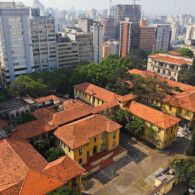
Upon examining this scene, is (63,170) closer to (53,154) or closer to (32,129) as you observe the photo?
(53,154)

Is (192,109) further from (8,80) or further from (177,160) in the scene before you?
(8,80)

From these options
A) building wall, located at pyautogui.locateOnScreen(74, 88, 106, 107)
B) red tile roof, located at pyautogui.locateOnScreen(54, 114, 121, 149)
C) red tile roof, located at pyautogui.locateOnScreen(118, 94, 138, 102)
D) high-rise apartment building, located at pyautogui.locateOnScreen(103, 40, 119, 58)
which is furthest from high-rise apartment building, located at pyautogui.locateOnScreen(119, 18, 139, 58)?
red tile roof, located at pyautogui.locateOnScreen(54, 114, 121, 149)

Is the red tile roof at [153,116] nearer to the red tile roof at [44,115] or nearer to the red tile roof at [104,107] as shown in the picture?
the red tile roof at [104,107]

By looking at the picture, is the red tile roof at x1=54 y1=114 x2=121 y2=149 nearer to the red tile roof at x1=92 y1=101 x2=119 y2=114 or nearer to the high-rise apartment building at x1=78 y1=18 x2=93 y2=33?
the red tile roof at x1=92 y1=101 x2=119 y2=114

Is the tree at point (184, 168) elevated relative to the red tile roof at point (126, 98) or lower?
lower

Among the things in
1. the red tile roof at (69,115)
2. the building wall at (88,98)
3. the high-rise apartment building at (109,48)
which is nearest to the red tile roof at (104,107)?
the red tile roof at (69,115)

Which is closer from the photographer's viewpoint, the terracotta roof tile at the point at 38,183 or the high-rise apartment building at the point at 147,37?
the terracotta roof tile at the point at 38,183
